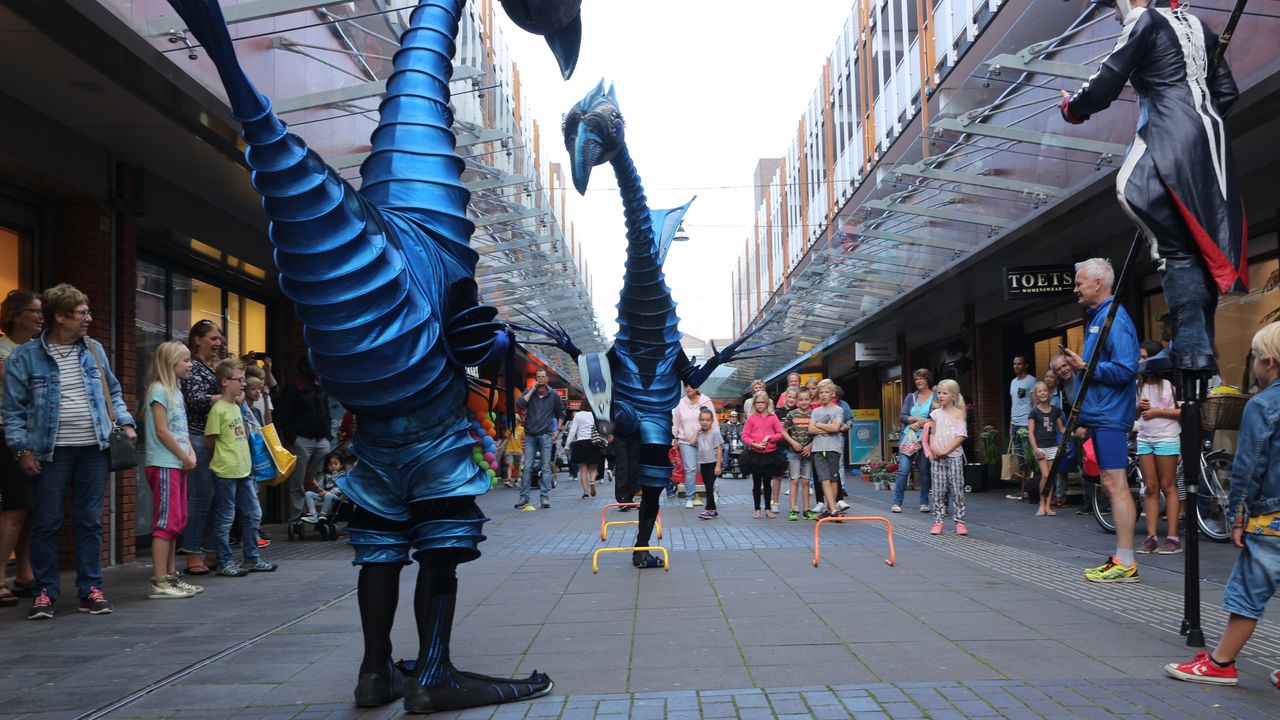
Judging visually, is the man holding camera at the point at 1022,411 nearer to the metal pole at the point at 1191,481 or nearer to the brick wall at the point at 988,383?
the brick wall at the point at 988,383

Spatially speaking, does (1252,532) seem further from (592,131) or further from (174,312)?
(174,312)

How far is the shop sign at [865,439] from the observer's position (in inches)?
935

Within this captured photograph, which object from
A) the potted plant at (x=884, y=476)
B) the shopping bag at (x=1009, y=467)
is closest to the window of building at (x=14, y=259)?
the shopping bag at (x=1009, y=467)

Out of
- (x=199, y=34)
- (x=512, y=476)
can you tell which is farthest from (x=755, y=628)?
(x=512, y=476)

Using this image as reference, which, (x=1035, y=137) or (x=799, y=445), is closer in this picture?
(x=1035, y=137)

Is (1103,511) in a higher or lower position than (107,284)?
lower

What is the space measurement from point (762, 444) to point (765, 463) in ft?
0.82

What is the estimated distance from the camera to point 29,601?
702 centimetres

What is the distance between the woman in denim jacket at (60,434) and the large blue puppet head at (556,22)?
3.82 meters

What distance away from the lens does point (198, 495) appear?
8039mm

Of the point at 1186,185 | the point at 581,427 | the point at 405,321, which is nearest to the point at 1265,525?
the point at 1186,185

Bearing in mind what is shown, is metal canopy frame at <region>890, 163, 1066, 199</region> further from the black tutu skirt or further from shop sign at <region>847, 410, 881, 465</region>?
shop sign at <region>847, 410, 881, 465</region>

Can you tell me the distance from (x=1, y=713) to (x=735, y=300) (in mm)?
73260

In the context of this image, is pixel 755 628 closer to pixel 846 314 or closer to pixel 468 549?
pixel 468 549
